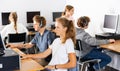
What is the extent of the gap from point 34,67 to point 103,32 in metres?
2.55

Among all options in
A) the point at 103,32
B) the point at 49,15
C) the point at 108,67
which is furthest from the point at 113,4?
the point at 49,15

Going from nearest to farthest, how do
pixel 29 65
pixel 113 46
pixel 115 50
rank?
pixel 29 65
pixel 115 50
pixel 113 46

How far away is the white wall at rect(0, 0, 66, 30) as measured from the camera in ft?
18.9

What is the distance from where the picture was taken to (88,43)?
3590 mm

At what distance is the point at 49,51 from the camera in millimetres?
2717

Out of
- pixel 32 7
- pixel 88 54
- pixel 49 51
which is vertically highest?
pixel 32 7

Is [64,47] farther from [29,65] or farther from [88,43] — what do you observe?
[88,43]

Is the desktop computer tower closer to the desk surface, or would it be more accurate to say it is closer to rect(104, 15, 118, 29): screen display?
the desk surface

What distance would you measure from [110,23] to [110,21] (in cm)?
4

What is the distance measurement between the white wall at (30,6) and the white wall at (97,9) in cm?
92

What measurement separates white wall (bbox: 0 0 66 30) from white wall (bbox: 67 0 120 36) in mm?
924

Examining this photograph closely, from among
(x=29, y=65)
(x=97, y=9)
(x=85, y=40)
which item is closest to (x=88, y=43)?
(x=85, y=40)

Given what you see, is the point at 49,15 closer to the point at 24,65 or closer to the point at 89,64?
the point at 89,64

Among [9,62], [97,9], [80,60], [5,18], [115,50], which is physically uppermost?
Result: [97,9]
